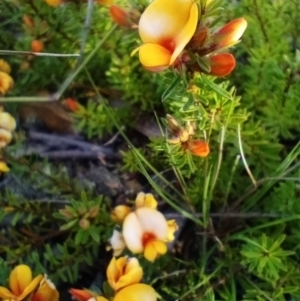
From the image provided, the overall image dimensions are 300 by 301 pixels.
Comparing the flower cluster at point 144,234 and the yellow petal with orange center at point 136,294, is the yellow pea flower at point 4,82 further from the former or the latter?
the yellow petal with orange center at point 136,294

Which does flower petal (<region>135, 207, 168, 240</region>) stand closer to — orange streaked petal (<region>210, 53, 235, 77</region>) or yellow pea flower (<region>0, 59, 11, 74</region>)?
orange streaked petal (<region>210, 53, 235, 77</region>)

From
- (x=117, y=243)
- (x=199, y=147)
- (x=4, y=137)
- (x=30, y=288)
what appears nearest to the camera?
(x=199, y=147)

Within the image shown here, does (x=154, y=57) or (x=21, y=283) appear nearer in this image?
(x=154, y=57)

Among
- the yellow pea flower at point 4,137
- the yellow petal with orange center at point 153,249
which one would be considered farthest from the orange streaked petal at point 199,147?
the yellow pea flower at point 4,137

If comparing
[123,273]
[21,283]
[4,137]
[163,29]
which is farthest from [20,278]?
[163,29]

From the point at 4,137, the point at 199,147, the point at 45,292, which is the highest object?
the point at 199,147

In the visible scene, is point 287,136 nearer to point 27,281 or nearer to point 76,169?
point 76,169

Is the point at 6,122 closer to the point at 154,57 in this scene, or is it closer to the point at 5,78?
the point at 5,78

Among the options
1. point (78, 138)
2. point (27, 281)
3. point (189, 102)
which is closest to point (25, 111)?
point (78, 138)
